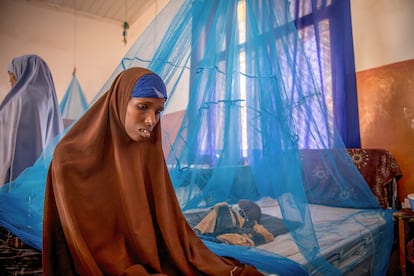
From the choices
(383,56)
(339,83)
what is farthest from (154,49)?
(383,56)

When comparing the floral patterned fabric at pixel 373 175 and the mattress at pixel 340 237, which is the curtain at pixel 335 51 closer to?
the floral patterned fabric at pixel 373 175

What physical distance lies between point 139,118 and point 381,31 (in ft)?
8.07

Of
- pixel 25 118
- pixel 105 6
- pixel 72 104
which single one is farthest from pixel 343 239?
pixel 105 6

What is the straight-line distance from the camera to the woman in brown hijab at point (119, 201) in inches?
32.4

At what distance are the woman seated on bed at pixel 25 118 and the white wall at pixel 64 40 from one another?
3.01 m

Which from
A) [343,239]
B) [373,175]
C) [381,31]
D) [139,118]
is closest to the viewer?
[139,118]

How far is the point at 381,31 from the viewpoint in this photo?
232 centimetres

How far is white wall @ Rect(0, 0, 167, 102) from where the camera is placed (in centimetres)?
449

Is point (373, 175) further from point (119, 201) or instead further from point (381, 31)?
point (119, 201)

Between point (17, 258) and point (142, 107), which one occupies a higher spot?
point (142, 107)

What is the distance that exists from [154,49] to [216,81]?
49 centimetres

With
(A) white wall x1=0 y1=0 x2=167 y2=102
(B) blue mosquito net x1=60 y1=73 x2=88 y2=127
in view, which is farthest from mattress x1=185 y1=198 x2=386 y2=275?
(A) white wall x1=0 y1=0 x2=167 y2=102

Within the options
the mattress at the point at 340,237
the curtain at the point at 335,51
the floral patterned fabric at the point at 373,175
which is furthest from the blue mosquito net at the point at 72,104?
the floral patterned fabric at the point at 373,175

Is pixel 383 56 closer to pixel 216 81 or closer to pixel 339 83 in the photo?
pixel 339 83
